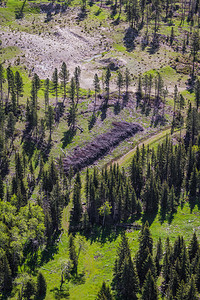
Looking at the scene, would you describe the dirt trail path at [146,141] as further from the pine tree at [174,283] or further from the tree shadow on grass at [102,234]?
the pine tree at [174,283]

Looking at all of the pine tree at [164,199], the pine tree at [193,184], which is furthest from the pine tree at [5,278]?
the pine tree at [193,184]

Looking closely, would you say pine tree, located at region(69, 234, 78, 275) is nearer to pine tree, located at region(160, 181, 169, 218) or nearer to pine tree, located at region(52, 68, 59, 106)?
pine tree, located at region(160, 181, 169, 218)

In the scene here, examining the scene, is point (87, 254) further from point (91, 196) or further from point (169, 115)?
point (169, 115)

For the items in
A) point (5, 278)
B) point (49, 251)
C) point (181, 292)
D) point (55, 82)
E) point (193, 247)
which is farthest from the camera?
point (55, 82)

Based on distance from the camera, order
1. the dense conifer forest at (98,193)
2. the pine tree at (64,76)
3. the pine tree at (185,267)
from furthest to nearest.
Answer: the pine tree at (64,76) → the dense conifer forest at (98,193) → the pine tree at (185,267)

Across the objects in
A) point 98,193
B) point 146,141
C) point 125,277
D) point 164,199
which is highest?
point 146,141

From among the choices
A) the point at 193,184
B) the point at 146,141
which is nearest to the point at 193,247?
the point at 193,184

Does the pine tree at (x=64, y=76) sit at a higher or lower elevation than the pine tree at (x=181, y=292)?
higher

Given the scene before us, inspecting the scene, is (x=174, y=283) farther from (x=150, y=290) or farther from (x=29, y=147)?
(x=29, y=147)

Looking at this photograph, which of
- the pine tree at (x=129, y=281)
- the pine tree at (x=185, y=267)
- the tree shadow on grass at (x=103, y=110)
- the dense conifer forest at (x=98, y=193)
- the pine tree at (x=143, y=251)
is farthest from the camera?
the tree shadow on grass at (x=103, y=110)
